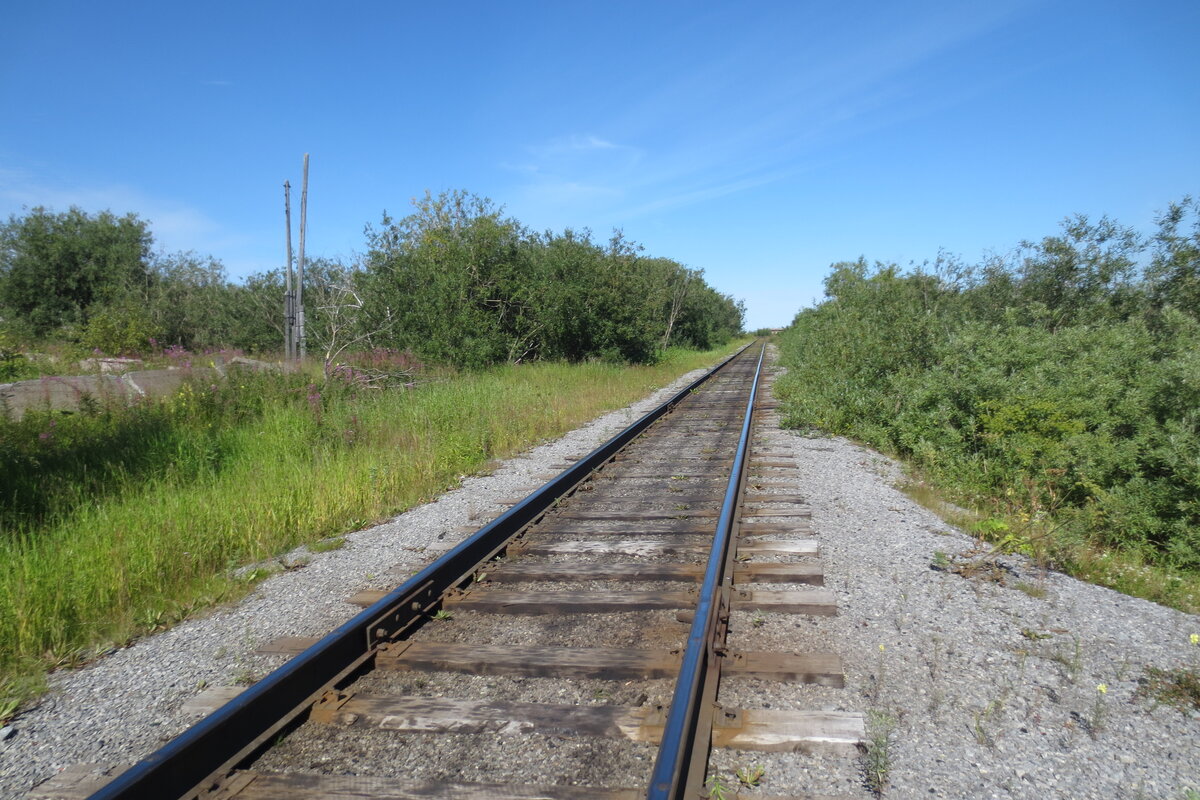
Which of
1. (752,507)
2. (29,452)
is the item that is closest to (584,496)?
(752,507)

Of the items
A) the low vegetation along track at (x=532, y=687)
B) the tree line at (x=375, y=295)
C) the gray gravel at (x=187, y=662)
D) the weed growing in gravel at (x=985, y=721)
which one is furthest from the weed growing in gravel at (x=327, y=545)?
the tree line at (x=375, y=295)

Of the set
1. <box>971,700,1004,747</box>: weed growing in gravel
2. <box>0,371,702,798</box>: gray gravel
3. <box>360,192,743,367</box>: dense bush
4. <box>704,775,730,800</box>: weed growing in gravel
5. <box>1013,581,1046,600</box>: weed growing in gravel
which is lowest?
<box>0,371,702,798</box>: gray gravel

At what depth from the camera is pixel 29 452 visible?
715cm

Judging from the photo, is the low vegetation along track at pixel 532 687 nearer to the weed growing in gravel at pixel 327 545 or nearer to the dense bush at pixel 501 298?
the weed growing in gravel at pixel 327 545

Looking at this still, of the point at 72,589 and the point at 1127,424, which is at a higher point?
the point at 1127,424

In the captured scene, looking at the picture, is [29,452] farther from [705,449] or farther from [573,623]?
[705,449]

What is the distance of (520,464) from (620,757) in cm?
653

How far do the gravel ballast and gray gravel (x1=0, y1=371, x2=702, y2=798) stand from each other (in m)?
0.01

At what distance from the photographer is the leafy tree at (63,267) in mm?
30047

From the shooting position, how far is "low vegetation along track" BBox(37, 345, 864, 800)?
2385mm

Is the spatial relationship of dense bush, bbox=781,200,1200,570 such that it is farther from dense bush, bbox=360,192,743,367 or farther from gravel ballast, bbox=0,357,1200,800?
dense bush, bbox=360,192,743,367

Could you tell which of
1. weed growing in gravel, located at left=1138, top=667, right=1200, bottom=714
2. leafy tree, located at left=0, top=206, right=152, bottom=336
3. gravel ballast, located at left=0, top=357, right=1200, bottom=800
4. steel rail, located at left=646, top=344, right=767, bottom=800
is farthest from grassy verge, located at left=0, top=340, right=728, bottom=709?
leafy tree, located at left=0, top=206, right=152, bottom=336

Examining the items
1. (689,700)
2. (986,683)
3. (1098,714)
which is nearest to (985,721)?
(986,683)

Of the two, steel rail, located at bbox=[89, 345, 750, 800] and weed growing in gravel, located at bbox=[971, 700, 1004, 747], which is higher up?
steel rail, located at bbox=[89, 345, 750, 800]
